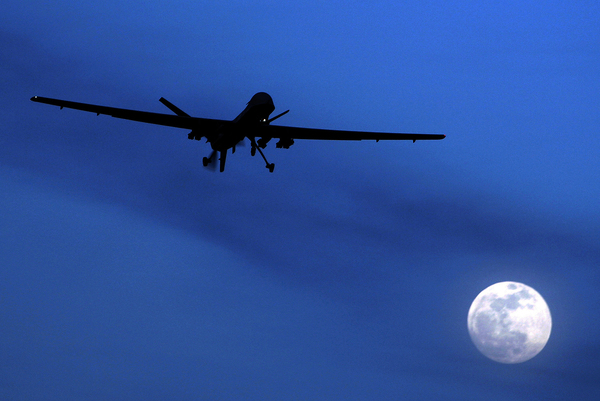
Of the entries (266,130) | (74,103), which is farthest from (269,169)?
(74,103)

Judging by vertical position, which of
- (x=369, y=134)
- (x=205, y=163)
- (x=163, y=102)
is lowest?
(x=205, y=163)

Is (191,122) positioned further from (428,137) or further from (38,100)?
(428,137)

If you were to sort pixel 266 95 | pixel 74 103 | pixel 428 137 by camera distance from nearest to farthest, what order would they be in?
pixel 266 95
pixel 74 103
pixel 428 137

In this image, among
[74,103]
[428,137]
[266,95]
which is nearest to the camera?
[266,95]

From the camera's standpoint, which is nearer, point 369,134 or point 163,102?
point 163,102

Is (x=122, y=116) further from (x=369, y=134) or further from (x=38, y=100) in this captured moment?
(x=369, y=134)

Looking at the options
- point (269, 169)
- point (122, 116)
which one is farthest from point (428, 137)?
point (122, 116)

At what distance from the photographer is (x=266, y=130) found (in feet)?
160

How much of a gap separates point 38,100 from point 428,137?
1175 inches

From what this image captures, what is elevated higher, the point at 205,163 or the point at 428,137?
the point at 428,137

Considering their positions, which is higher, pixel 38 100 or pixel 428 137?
pixel 428 137

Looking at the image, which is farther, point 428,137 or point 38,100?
point 428,137

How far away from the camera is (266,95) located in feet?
147

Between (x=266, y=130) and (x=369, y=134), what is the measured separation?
952 cm
